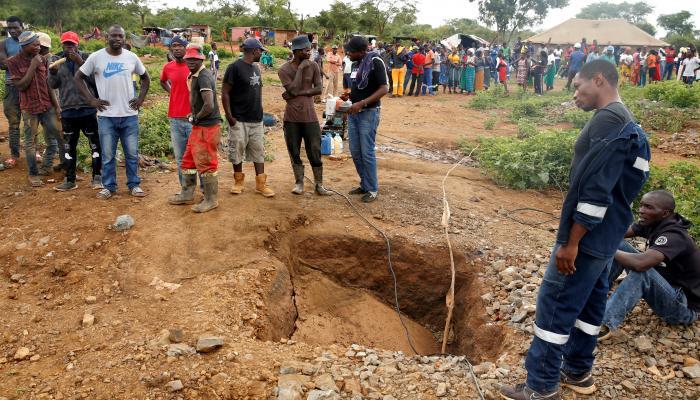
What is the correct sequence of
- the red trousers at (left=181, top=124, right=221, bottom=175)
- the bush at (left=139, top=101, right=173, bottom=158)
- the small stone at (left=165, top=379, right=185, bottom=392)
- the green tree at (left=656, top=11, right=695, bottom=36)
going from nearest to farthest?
1. the small stone at (left=165, top=379, right=185, bottom=392)
2. the red trousers at (left=181, top=124, right=221, bottom=175)
3. the bush at (left=139, top=101, right=173, bottom=158)
4. the green tree at (left=656, top=11, right=695, bottom=36)

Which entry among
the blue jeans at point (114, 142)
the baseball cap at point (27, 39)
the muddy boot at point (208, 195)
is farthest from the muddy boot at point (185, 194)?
the baseball cap at point (27, 39)

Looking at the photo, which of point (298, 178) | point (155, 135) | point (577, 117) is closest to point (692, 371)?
point (298, 178)

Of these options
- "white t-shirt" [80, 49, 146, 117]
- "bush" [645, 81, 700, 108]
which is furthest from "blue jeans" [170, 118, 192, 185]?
"bush" [645, 81, 700, 108]

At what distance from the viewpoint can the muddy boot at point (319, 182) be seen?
5988 mm

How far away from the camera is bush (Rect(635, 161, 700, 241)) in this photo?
5.42 m

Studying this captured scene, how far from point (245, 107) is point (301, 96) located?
0.60 metres

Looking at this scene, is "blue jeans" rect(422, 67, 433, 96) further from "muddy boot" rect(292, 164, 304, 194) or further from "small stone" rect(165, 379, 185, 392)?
"small stone" rect(165, 379, 185, 392)

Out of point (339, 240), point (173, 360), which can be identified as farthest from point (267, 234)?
point (173, 360)

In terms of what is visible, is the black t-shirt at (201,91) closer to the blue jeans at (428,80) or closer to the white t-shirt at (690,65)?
the blue jeans at (428,80)

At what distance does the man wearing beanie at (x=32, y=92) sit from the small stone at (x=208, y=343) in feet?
12.7

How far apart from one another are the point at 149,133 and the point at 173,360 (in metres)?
5.40

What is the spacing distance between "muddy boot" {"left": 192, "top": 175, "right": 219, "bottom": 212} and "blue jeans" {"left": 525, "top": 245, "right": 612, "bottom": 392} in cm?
343

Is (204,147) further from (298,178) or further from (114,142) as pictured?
(298,178)

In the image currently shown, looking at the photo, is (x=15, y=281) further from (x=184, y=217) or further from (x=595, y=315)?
(x=595, y=315)
